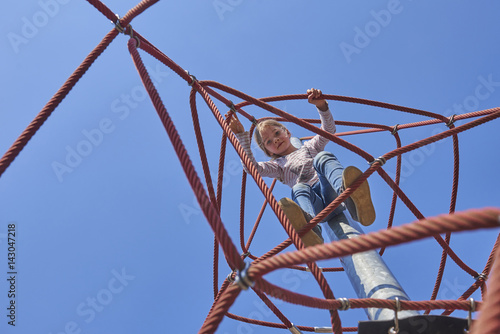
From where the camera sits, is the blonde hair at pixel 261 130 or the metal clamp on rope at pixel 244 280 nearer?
the metal clamp on rope at pixel 244 280

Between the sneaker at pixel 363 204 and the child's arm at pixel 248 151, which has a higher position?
the child's arm at pixel 248 151

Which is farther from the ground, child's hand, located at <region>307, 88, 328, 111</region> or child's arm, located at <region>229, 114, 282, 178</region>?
child's hand, located at <region>307, 88, 328, 111</region>

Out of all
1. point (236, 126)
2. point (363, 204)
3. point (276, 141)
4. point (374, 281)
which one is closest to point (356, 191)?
point (363, 204)

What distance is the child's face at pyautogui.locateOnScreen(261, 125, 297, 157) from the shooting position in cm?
464

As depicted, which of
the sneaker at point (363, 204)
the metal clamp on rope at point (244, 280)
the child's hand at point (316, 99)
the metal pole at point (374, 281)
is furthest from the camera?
the child's hand at point (316, 99)

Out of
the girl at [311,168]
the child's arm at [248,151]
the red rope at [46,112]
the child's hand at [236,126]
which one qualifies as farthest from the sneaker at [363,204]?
the red rope at [46,112]

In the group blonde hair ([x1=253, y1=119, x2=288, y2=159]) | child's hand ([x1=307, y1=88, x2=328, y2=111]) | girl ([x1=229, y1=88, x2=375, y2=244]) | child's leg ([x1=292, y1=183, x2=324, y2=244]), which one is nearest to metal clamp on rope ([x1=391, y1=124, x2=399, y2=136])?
girl ([x1=229, y1=88, x2=375, y2=244])

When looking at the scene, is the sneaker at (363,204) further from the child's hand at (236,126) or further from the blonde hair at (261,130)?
the blonde hair at (261,130)

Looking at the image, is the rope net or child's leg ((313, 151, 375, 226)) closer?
the rope net

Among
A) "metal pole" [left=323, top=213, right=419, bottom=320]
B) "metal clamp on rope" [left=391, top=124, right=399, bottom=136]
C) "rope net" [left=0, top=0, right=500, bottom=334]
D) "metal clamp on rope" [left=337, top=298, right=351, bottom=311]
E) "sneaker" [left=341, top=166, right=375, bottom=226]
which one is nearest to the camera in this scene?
"rope net" [left=0, top=0, right=500, bottom=334]

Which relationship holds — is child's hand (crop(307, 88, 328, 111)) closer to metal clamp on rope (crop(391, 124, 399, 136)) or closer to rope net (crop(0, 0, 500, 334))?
rope net (crop(0, 0, 500, 334))

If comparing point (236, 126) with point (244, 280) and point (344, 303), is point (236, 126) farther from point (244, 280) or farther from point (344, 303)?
point (244, 280)

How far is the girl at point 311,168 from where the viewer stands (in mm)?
2840

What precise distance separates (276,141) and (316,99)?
0.92 m
